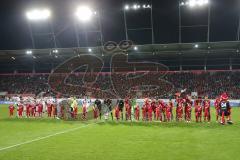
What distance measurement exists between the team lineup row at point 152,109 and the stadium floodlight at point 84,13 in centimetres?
1552

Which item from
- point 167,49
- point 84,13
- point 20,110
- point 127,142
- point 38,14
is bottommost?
point 127,142

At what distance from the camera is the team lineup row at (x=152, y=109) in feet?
63.1

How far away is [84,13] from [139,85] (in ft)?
38.2

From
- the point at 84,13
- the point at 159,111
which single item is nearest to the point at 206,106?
the point at 159,111

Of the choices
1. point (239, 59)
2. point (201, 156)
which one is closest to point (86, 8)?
point (239, 59)

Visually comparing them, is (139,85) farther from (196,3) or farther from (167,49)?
(196,3)

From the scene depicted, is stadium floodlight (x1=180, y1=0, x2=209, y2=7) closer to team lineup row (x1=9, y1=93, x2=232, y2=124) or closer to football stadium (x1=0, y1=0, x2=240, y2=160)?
football stadium (x1=0, y1=0, x2=240, y2=160)

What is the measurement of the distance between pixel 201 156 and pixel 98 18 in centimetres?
3127

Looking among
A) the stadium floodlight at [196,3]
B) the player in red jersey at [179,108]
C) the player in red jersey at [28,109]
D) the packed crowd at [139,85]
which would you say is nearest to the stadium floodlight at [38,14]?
the packed crowd at [139,85]

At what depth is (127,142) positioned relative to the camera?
1377 cm

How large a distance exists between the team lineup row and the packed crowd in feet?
49.9

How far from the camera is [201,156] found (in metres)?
10.8

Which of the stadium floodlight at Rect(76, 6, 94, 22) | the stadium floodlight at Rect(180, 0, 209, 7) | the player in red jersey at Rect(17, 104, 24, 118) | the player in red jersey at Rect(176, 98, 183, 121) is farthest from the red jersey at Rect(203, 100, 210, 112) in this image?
the stadium floodlight at Rect(76, 6, 94, 22)

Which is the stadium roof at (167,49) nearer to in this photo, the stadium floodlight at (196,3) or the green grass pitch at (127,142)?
the stadium floodlight at (196,3)
